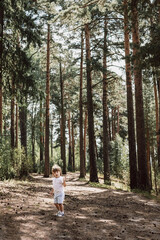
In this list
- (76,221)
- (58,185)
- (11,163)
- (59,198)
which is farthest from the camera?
(11,163)

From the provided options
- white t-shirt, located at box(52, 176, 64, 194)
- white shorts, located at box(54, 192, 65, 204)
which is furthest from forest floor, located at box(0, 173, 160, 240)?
white t-shirt, located at box(52, 176, 64, 194)

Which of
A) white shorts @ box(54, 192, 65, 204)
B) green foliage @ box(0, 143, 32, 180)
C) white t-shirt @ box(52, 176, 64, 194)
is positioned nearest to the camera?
white shorts @ box(54, 192, 65, 204)

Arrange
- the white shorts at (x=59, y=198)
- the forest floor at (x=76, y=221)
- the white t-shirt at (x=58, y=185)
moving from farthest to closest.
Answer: the white t-shirt at (x=58, y=185) → the white shorts at (x=59, y=198) → the forest floor at (x=76, y=221)

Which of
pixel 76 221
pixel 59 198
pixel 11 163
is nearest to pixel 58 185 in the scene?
pixel 59 198

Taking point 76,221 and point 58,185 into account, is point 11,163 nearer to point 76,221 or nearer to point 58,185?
point 58,185

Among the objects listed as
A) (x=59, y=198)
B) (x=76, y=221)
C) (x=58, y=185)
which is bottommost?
(x=76, y=221)

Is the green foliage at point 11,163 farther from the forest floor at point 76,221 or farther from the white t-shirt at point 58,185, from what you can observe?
the white t-shirt at point 58,185

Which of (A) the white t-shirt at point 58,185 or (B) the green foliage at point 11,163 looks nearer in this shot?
(A) the white t-shirt at point 58,185

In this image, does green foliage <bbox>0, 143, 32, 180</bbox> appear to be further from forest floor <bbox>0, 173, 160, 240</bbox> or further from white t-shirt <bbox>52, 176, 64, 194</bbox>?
white t-shirt <bbox>52, 176, 64, 194</bbox>

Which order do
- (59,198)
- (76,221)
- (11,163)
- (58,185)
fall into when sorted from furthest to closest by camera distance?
(11,163) → (58,185) → (59,198) → (76,221)

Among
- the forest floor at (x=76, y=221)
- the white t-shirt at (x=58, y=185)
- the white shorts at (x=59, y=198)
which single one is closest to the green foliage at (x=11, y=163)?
the forest floor at (x=76, y=221)

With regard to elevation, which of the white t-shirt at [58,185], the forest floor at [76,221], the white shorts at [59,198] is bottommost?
the forest floor at [76,221]

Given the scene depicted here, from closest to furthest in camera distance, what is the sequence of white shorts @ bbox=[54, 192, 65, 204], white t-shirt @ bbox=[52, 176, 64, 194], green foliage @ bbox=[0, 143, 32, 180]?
white shorts @ bbox=[54, 192, 65, 204]
white t-shirt @ bbox=[52, 176, 64, 194]
green foliage @ bbox=[0, 143, 32, 180]

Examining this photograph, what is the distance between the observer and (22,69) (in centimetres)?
1016
